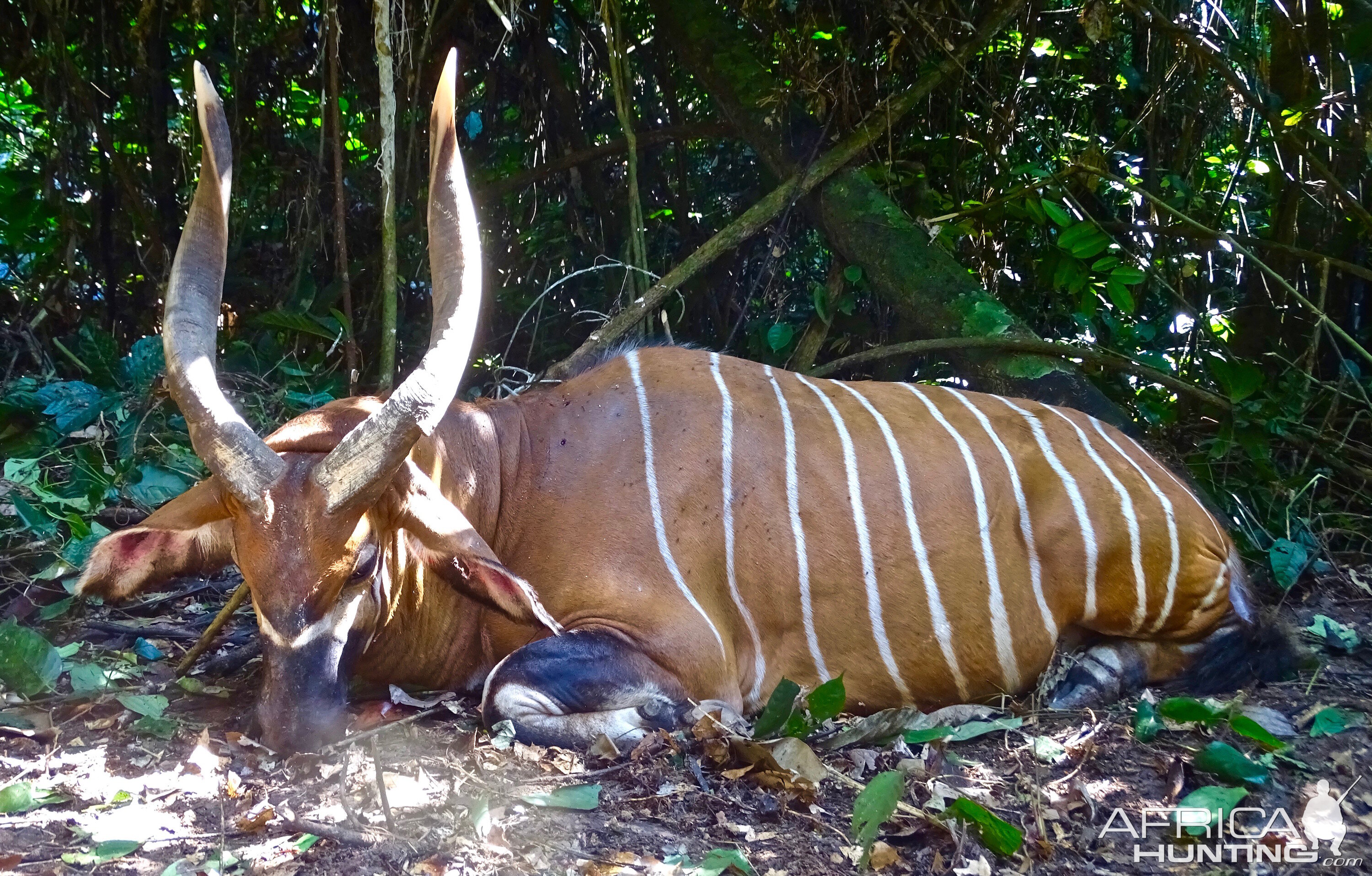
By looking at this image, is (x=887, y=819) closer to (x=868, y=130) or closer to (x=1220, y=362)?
(x=1220, y=362)

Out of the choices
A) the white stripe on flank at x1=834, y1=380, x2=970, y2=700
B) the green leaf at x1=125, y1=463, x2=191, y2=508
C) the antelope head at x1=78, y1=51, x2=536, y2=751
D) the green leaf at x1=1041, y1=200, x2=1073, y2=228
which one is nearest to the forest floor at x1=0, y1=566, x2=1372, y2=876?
the antelope head at x1=78, y1=51, x2=536, y2=751

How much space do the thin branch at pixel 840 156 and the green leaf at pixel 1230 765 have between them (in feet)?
9.13

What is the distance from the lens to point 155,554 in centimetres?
299

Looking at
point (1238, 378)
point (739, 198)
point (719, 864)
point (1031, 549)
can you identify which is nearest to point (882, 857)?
point (719, 864)

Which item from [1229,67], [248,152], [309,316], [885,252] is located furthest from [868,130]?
[248,152]

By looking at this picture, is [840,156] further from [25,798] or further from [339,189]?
[25,798]

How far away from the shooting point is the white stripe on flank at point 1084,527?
3582mm

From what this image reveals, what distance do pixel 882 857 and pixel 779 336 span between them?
3.14m

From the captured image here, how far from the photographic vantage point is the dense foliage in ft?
15.1

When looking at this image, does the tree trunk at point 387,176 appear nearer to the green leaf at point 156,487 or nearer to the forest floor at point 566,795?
the green leaf at point 156,487

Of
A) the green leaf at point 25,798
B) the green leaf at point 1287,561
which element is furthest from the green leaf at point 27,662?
the green leaf at point 1287,561

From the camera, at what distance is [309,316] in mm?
4793

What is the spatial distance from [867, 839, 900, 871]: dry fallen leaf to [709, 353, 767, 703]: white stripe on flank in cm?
107

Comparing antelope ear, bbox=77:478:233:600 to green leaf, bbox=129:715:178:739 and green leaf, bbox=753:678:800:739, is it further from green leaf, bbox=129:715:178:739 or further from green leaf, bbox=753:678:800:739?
green leaf, bbox=753:678:800:739
